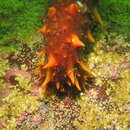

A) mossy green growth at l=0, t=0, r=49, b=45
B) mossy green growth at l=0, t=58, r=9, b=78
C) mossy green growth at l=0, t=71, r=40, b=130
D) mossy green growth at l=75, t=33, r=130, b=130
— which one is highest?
mossy green growth at l=0, t=0, r=49, b=45

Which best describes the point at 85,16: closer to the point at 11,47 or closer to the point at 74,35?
the point at 74,35

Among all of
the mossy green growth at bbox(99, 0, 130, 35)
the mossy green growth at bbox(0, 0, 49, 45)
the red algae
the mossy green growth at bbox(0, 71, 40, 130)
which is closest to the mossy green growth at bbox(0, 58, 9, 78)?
the mossy green growth at bbox(0, 71, 40, 130)

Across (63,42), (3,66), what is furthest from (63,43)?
(3,66)

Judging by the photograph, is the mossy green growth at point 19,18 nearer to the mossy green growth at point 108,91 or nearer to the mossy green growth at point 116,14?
the mossy green growth at point 116,14

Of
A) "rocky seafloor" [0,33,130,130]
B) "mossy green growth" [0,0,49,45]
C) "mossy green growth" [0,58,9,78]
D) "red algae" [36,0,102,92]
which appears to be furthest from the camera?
"mossy green growth" [0,0,49,45]

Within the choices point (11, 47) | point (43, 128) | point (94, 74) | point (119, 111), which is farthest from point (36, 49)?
point (119, 111)

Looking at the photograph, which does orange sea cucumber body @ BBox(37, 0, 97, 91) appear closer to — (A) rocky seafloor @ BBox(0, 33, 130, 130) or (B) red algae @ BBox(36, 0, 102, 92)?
(B) red algae @ BBox(36, 0, 102, 92)
